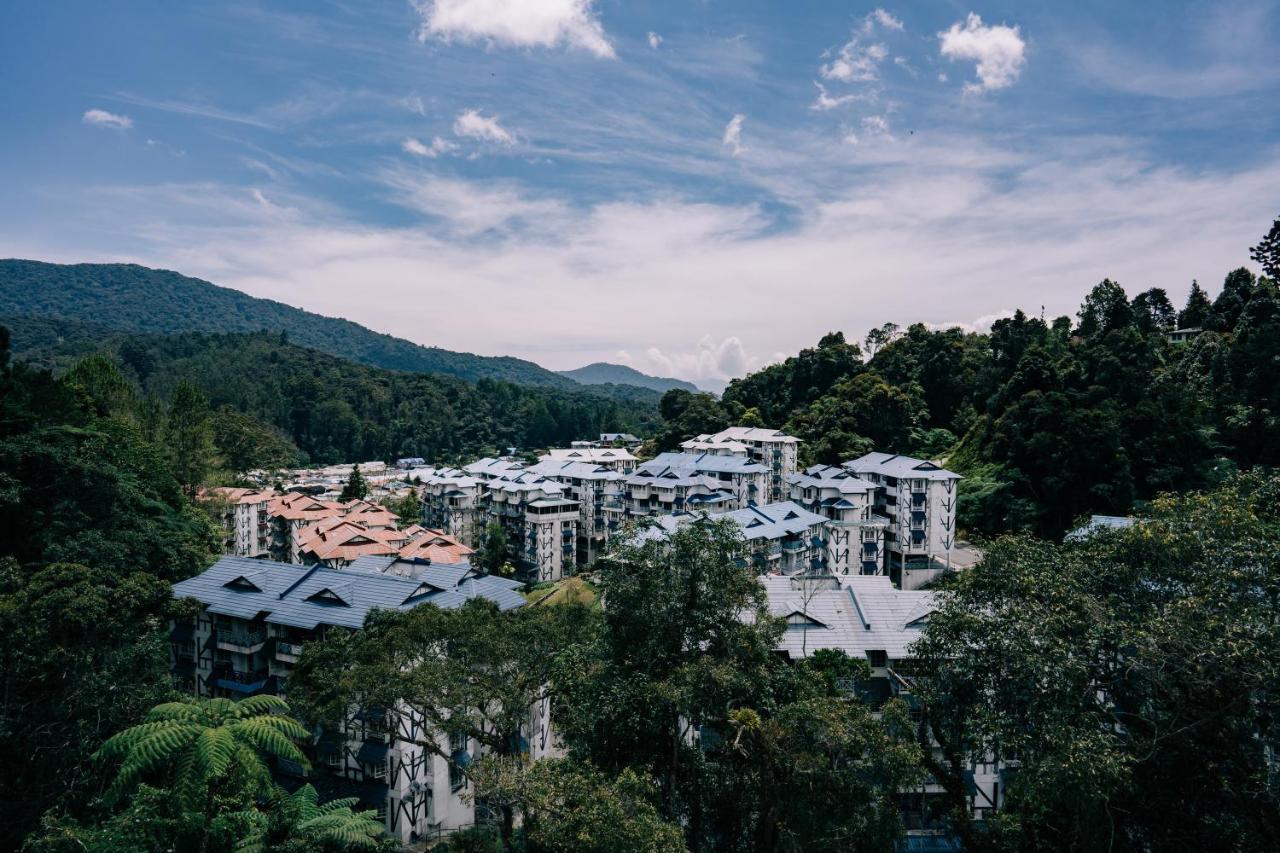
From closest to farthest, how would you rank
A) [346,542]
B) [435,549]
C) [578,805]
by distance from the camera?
[578,805] → [346,542] → [435,549]

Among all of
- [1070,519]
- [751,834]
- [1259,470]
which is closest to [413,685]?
[751,834]

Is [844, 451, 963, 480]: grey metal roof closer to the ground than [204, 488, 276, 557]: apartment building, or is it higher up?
higher up

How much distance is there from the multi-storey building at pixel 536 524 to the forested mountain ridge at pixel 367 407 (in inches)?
2207

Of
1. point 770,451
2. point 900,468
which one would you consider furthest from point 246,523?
point 900,468

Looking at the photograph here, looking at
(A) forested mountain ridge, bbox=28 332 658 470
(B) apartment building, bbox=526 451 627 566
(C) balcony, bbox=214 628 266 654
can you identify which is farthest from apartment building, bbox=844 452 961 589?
(A) forested mountain ridge, bbox=28 332 658 470

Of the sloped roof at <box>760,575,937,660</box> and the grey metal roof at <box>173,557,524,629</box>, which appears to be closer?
the grey metal roof at <box>173,557,524,629</box>

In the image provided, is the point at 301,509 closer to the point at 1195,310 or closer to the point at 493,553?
the point at 493,553

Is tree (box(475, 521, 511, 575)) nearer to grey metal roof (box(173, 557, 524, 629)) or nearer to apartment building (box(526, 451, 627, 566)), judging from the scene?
apartment building (box(526, 451, 627, 566))

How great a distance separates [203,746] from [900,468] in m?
38.3

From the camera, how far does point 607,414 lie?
395 feet

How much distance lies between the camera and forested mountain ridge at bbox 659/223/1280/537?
34344 millimetres

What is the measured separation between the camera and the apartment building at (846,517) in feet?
127

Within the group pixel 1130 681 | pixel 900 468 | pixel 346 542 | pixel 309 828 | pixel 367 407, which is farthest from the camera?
pixel 367 407

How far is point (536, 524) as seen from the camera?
45.9 m
